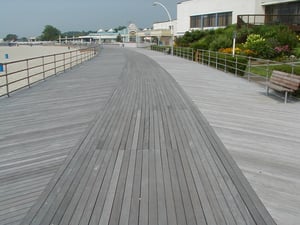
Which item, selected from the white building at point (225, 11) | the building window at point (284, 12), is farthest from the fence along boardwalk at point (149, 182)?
the building window at point (284, 12)

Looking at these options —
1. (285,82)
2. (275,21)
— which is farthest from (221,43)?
(285,82)

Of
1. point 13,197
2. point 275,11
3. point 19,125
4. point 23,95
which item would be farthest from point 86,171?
point 275,11

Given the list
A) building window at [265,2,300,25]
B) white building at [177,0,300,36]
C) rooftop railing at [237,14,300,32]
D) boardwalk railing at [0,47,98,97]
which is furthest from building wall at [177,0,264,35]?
boardwalk railing at [0,47,98,97]

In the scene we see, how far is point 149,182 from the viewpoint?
4.20 meters

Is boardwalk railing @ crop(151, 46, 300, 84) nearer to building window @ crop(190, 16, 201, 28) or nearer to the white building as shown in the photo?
the white building

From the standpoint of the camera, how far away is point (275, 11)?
39844 mm

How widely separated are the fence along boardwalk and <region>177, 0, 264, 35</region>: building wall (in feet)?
128

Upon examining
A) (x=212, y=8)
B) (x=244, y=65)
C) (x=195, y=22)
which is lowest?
(x=244, y=65)

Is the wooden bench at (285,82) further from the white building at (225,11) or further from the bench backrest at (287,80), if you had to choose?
the white building at (225,11)

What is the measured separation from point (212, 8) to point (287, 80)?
43.4 metres

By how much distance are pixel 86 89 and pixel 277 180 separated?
8.27 meters

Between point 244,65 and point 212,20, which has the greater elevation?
point 212,20

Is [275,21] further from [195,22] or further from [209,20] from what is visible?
[195,22]

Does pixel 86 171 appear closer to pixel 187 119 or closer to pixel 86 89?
pixel 187 119
